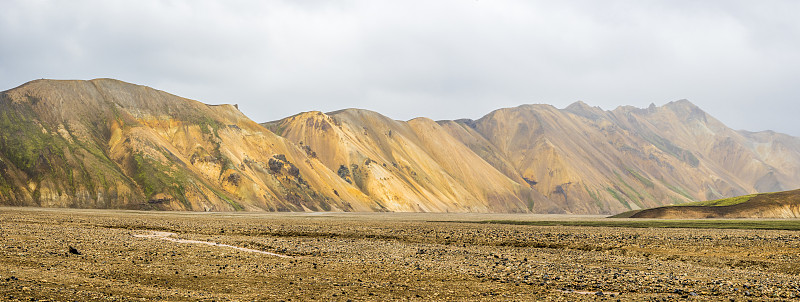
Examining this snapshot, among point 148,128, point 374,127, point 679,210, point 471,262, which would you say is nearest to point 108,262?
point 471,262

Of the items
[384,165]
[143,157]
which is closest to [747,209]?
[384,165]

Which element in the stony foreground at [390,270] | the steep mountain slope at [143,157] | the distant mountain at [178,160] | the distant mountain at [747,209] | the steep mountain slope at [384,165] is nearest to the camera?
the stony foreground at [390,270]

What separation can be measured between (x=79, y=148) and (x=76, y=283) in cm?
10563

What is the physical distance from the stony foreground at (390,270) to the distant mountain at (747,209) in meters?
58.7

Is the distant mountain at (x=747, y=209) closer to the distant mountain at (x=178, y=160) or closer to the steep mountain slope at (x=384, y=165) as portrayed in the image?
the steep mountain slope at (x=384, y=165)

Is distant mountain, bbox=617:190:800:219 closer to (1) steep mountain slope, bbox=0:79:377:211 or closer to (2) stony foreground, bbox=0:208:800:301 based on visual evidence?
(2) stony foreground, bbox=0:208:800:301

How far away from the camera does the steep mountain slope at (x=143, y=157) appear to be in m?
102

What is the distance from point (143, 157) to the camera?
116625 mm

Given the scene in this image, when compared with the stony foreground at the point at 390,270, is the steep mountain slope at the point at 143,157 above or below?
above

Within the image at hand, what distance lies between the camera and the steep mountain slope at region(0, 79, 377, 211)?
102m

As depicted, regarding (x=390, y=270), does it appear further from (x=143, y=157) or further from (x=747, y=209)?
(x=143, y=157)

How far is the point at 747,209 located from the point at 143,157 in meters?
108

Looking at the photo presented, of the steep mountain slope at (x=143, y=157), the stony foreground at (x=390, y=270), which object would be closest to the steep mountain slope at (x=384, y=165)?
the steep mountain slope at (x=143, y=157)

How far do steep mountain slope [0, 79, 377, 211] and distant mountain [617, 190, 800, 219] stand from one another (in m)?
74.6
